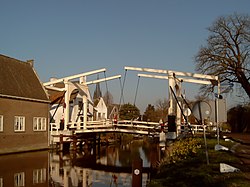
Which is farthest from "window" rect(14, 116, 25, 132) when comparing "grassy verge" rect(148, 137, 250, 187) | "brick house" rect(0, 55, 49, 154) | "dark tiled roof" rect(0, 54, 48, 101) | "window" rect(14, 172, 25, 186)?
"grassy verge" rect(148, 137, 250, 187)

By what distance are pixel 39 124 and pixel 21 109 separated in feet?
8.46

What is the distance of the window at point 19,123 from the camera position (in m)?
23.8

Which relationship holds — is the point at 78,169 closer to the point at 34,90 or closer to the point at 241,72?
the point at 34,90

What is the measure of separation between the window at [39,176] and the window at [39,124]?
408 inches

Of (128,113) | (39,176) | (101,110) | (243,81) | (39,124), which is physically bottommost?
(39,176)

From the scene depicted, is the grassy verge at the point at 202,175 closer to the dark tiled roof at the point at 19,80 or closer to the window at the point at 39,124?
the dark tiled roof at the point at 19,80

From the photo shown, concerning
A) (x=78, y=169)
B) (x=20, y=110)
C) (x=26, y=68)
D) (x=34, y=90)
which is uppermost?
(x=26, y=68)

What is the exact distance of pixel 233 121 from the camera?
121ft

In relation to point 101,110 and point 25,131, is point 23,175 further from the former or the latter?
point 101,110

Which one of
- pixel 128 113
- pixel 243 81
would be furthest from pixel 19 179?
pixel 128 113

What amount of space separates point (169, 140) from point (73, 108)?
18.1 metres

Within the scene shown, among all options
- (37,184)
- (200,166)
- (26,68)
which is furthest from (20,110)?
(200,166)

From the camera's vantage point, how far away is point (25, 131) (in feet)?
80.6

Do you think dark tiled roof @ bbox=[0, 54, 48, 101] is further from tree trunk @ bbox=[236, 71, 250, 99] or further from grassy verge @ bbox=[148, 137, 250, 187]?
tree trunk @ bbox=[236, 71, 250, 99]
